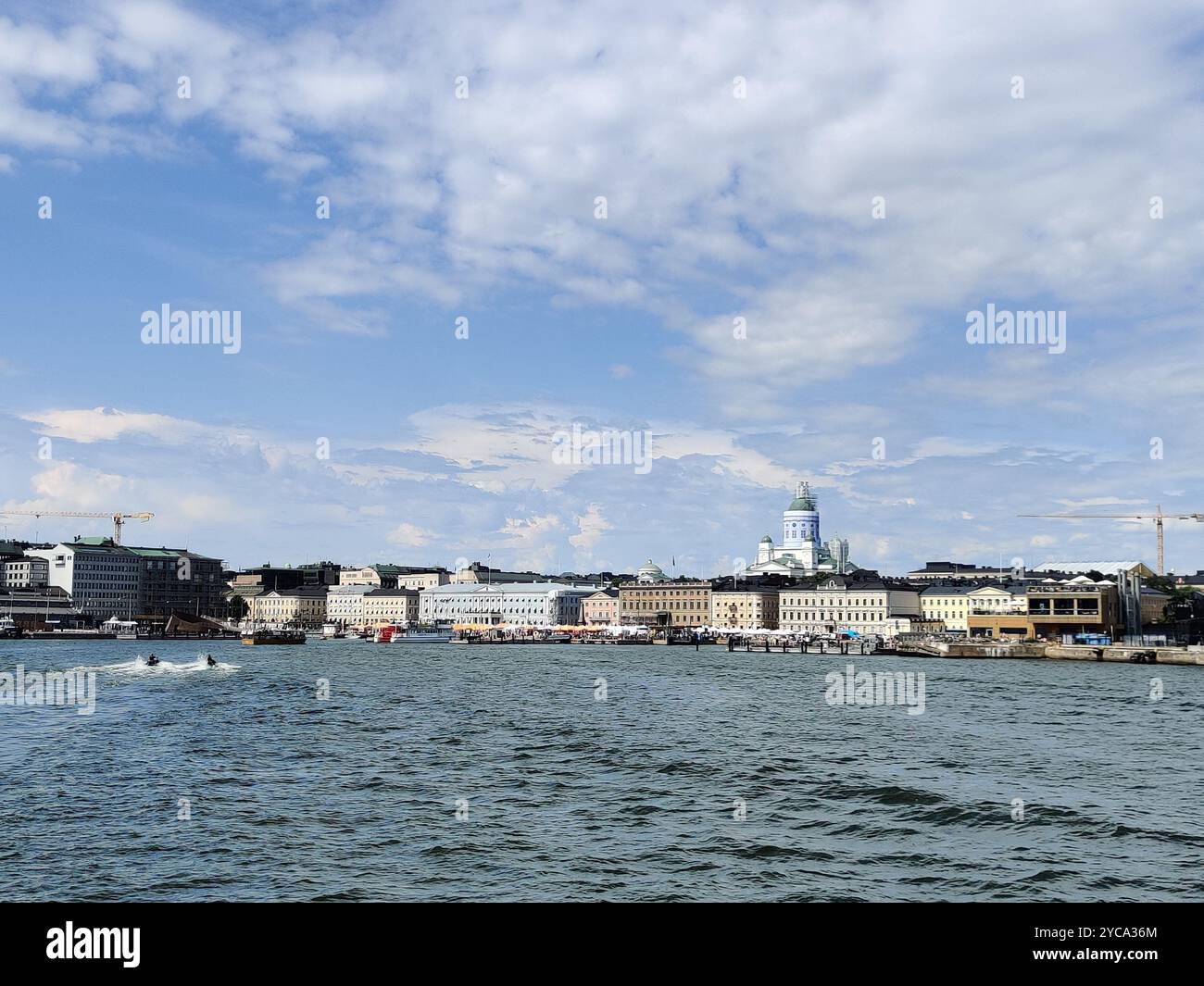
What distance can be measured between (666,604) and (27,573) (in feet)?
343

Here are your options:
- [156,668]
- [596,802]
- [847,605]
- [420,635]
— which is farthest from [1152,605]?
[596,802]

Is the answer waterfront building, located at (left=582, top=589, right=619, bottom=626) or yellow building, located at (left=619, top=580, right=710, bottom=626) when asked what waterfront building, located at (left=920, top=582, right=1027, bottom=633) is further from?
waterfront building, located at (left=582, top=589, right=619, bottom=626)

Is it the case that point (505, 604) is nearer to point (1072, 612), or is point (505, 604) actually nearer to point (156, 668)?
point (1072, 612)

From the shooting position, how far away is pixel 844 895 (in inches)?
527

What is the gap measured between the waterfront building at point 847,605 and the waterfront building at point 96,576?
354 feet

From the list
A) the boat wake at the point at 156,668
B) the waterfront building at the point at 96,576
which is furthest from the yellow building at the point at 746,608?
the boat wake at the point at 156,668

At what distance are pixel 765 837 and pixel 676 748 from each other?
11.4 metres

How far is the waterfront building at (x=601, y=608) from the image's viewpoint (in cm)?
18250

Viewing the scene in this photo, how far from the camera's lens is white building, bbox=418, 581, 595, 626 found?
185 m

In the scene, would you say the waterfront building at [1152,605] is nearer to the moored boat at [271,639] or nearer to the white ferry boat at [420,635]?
the white ferry boat at [420,635]

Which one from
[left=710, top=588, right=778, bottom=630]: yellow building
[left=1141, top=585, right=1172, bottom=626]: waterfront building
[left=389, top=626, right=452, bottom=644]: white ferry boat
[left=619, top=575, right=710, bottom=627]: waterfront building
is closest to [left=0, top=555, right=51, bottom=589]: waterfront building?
[left=389, top=626, right=452, bottom=644]: white ferry boat

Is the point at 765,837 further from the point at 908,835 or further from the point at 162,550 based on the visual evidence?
the point at 162,550
